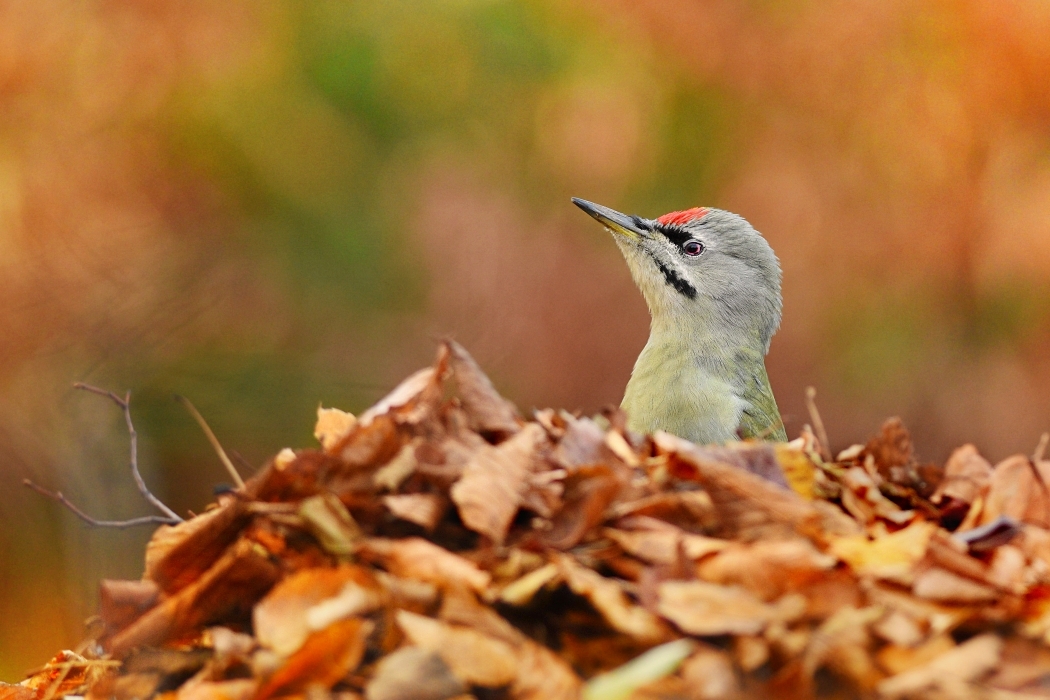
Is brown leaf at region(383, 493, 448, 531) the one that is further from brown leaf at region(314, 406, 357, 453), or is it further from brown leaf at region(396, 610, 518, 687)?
brown leaf at region(314, 406, 357, 453)

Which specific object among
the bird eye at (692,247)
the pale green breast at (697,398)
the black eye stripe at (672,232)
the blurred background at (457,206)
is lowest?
the pale green breast at (697,398)

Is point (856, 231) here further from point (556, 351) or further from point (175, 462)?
point (175, 462)

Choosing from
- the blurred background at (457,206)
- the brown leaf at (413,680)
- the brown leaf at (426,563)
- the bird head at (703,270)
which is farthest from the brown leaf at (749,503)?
the blurred background at (457,206)

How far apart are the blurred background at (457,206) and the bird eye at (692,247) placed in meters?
2.43

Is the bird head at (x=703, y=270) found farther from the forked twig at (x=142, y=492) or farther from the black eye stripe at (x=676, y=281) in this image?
the forked twig at (x=142, y=492)

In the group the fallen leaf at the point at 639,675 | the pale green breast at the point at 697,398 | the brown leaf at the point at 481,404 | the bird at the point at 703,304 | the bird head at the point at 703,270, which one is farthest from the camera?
the bird head at the point at 703,270

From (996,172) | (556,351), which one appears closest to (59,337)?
(556,351)

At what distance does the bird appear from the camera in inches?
136

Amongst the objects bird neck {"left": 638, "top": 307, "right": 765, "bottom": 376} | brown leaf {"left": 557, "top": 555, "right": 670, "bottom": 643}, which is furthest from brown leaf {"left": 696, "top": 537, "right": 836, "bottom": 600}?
bird neck {"left": 638, "top": 307, "right": 765, "bottom": 376}

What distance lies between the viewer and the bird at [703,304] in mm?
3449

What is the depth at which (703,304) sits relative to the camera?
145 inches

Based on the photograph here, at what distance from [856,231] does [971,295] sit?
804 millimetres

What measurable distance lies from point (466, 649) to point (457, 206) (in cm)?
545

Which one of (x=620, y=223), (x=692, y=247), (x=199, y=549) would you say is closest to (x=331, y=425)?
(x=199, y=549)
